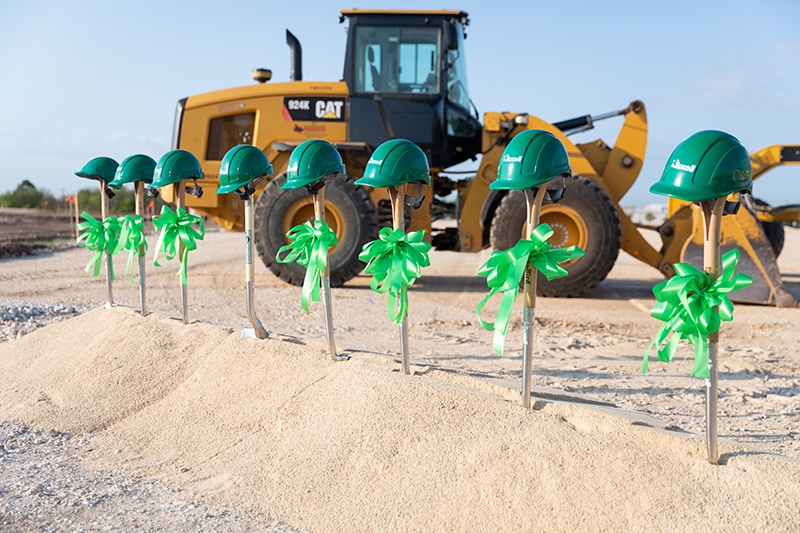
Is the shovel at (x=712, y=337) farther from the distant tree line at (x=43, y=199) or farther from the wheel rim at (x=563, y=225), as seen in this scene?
the distant tree line at (x=43, y=199)

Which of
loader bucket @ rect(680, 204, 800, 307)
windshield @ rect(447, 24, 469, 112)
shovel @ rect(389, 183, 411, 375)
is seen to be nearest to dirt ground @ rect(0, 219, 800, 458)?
loader bucket @ rect(680, 204, 800, 307)

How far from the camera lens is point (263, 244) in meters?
8.06

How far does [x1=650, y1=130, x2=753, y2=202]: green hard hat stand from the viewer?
2.33 meters

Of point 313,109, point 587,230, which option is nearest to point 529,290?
point 587,230

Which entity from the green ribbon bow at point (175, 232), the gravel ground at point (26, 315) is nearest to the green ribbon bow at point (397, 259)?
the green ribbon bow at point (175, 232)

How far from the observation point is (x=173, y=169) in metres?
4.34

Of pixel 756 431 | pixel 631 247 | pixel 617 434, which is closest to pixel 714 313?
pixel 617 434

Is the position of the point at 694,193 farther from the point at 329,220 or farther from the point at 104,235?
the point at 329,220

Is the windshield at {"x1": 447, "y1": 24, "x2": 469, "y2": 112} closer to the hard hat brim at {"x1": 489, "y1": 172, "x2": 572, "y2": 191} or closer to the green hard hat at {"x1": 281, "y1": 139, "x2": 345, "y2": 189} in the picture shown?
the green hard hat at {"x1": 281, "y1": 139, "x2": 345, "y2": 189}

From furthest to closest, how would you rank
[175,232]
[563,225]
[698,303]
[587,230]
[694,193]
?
[563,225] < [587,230] < [175,232] < [698,303] < [694,193]

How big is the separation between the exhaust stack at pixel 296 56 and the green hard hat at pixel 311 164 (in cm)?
563

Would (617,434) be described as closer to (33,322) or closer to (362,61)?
(33,322)

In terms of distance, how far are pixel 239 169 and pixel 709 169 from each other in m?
2.70

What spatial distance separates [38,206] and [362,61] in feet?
112
